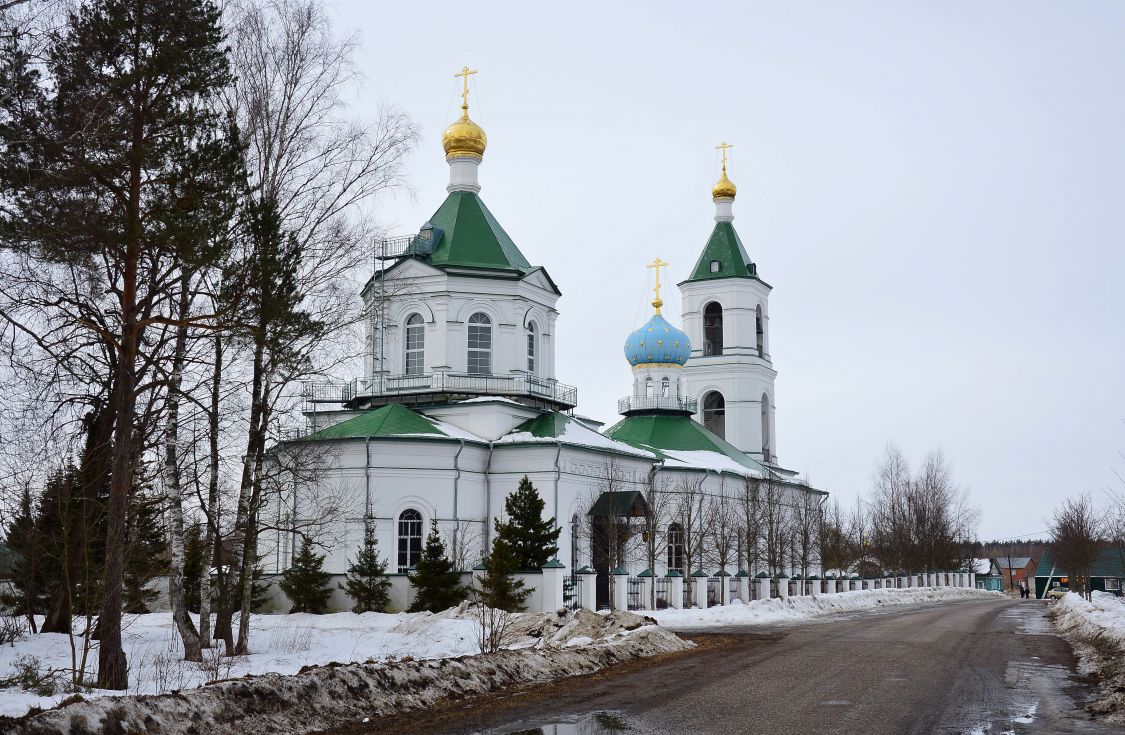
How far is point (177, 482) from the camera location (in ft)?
46.8

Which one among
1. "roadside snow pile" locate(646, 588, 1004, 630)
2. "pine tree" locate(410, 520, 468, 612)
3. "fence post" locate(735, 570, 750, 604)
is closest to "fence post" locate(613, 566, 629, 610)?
"roadside snow pile" locate(646, 588, 1004, 630)

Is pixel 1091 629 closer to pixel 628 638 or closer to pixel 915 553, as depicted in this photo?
pixel 628 638

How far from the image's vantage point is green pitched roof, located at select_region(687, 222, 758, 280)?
50938 mm

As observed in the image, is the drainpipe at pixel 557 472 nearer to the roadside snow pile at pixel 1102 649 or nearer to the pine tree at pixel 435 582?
the pine tree at pixel 435 582

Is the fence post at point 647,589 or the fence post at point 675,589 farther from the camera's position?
the fence post at point 675,589

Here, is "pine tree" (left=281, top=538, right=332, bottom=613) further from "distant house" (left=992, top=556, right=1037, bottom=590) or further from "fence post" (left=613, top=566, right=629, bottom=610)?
"distant house" (left=992, top=556, right=1037, bottom=590)

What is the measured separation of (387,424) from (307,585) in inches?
204

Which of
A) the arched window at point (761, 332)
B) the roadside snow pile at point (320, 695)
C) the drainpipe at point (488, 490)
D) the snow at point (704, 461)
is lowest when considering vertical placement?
the roadside snow pile at point (320, 695)

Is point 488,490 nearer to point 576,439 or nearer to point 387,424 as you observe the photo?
point 576,439

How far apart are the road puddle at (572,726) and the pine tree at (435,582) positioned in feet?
55.0

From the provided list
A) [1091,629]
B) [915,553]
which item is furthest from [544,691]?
[915,553]

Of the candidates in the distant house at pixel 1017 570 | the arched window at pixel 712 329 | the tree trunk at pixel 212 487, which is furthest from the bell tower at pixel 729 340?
the distant house at pixel 1017 570

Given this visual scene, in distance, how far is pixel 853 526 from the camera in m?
63.3

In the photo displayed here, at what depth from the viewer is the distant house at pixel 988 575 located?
89.9m
